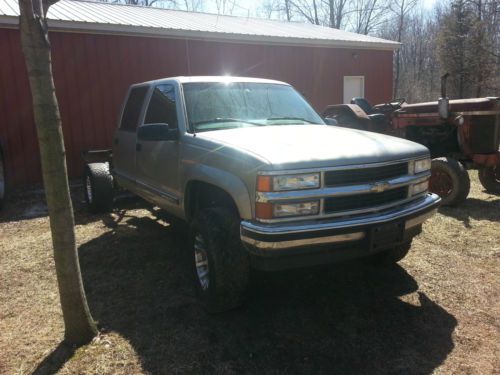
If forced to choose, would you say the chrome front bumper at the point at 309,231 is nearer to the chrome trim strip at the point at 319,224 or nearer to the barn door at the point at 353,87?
the chrome trim strip at the point at 319,224

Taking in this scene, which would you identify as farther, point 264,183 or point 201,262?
point 201,262

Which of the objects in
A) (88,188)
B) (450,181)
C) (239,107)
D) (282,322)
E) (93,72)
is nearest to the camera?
(282,322)

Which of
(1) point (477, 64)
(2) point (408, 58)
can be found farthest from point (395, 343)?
(2) point (408, 58)

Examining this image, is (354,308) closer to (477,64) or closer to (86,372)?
(86,372)

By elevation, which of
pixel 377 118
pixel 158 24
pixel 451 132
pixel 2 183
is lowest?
pixel 2 183

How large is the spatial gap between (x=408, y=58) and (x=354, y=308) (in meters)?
49.0

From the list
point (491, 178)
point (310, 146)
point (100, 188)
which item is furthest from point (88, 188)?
point (491, 178)

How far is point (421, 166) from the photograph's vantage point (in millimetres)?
3688

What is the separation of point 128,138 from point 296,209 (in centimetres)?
325

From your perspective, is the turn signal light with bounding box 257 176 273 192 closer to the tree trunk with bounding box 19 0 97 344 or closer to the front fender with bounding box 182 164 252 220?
the front fender with bounding box 182 164 252 220

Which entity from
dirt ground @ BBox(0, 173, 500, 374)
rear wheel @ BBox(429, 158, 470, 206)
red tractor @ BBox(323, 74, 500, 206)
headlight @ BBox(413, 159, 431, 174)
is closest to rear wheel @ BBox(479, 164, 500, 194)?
red tractor @ BBox(323, 74, 500, 206)

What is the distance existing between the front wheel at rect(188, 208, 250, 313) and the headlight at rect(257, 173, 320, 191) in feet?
1.66

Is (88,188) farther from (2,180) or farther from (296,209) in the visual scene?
(296,209)

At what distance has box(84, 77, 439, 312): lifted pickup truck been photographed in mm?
2926
